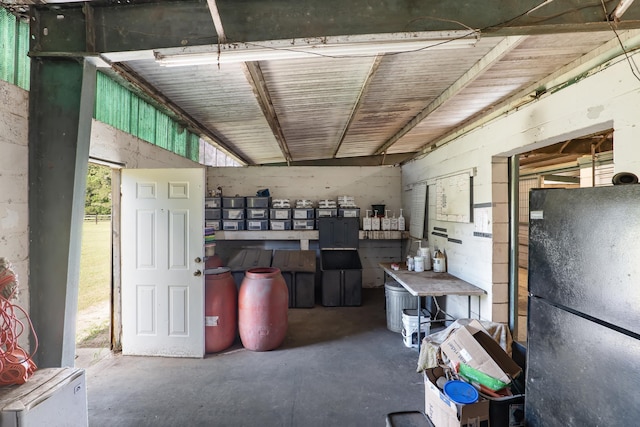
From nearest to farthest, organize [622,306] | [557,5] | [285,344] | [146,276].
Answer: [622,306], [557,5], [146,276], [285,344]

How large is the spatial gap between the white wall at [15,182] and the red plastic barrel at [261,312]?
1.97 meters

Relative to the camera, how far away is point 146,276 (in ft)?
11.6

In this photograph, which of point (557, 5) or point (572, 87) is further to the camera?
point (572, 87)

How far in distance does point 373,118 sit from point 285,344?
10.1 ft

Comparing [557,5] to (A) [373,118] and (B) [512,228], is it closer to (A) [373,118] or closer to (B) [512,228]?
(B) [512,228]

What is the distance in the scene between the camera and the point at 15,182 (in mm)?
2109

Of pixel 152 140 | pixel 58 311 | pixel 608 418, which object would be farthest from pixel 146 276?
pixel 608 418

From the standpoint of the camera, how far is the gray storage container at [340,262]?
539 centimetres

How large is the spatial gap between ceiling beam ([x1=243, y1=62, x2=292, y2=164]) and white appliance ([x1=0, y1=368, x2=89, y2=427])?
2410mm

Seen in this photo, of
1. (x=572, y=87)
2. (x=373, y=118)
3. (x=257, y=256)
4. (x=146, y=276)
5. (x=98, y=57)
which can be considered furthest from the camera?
(x=257, y=256)

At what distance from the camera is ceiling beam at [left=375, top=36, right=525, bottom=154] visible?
7.13ft

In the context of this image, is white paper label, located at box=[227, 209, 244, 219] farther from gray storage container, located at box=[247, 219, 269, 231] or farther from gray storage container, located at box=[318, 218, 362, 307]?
gray storage container, located at box=[318, 218, 362, 307]

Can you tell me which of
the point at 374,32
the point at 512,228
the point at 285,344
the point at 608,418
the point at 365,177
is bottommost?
the point at 285,344

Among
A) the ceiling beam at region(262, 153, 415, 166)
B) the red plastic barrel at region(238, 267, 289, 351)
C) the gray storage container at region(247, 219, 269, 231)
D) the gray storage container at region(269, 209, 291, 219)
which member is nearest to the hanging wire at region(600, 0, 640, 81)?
the red plastic barrel at region(238, 267, 289, 351)
